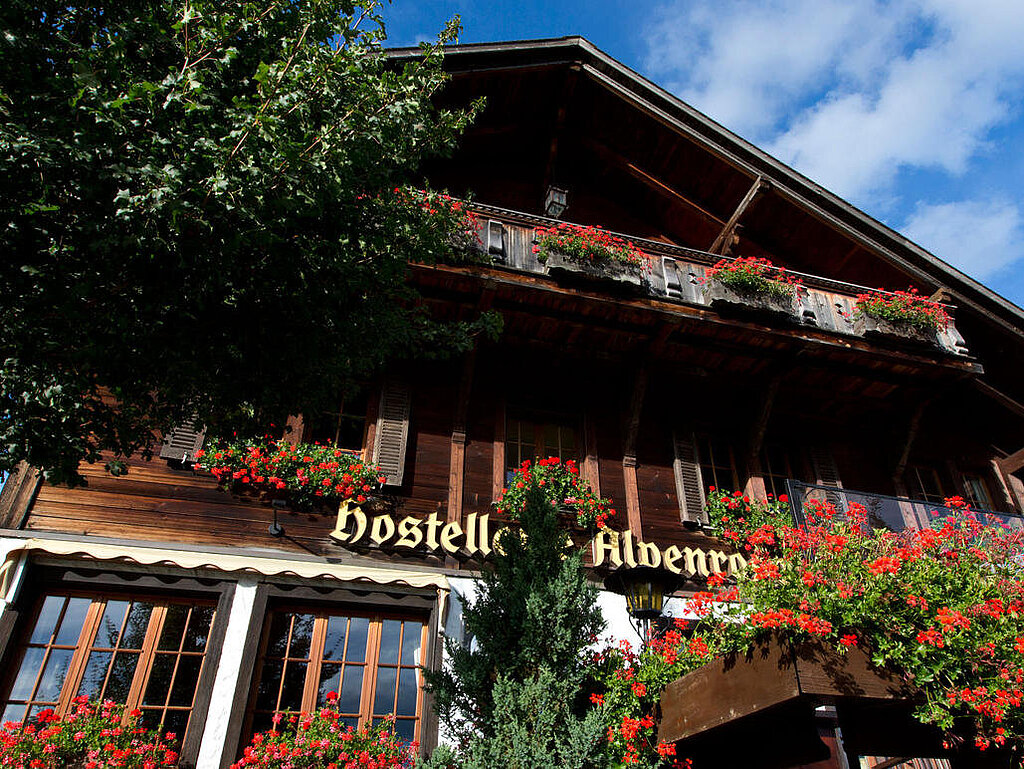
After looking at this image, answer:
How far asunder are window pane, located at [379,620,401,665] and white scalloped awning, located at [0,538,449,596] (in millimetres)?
523

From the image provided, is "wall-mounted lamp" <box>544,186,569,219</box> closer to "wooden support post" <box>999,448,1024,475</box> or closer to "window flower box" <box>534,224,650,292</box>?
"window flower box" <box>534,224,650,292</box>

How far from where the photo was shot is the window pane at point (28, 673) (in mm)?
6773

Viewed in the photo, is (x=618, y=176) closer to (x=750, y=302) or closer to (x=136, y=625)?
(x=750, y=302)

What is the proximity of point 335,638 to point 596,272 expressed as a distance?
5.60 metres

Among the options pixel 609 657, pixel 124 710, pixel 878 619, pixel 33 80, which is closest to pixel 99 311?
pixel 33 80

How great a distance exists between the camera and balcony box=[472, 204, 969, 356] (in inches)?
393

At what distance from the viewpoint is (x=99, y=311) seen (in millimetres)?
4711

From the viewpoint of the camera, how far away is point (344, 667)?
761 cm

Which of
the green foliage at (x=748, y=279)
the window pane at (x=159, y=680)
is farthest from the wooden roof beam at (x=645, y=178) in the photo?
the window pane at (x=159, y=680)

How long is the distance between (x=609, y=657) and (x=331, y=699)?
2.89 meters

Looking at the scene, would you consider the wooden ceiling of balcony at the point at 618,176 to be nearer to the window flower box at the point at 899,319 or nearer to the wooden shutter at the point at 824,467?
the window flower box at the point at 899,319

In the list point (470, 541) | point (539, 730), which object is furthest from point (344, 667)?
A: point (539, 730)

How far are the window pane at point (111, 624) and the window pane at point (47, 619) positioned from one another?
419 millimetres

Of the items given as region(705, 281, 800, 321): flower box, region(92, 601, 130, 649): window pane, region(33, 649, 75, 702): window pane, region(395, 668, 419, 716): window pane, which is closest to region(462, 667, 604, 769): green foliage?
region(395, 668, 419, 716): window pane
